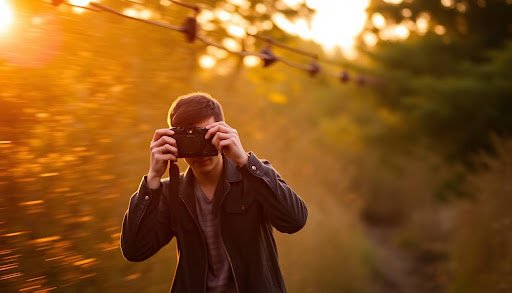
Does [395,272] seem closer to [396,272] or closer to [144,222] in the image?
[396,272]

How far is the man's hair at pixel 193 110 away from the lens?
2.96 m

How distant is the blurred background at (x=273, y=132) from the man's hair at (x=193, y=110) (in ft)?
3.30

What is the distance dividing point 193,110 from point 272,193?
519 mm

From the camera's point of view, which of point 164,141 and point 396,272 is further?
point 396,272

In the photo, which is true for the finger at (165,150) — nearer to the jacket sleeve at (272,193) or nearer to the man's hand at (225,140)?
the man's hand at (225,140)

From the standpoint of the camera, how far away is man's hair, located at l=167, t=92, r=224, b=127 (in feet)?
9.70

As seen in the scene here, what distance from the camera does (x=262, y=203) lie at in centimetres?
297

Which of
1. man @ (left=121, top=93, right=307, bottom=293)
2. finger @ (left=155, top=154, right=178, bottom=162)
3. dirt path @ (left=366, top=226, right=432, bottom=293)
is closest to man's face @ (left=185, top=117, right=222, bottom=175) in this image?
man @ (left=121, top=93, right=307, bottom=293)

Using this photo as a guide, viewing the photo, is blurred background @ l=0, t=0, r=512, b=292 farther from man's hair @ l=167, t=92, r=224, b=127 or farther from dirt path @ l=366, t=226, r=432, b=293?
man's hair @ l=167, t=92, r=224, b=127

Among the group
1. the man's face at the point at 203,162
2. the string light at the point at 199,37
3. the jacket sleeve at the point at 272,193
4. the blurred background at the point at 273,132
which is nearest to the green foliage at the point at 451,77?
the blurred background at the point at 273,132

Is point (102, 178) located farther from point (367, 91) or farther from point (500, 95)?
point (367, 91)

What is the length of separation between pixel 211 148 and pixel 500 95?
30.8 ft

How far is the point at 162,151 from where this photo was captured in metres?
2.89

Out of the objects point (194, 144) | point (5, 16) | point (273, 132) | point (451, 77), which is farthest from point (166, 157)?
point (451, 77)
